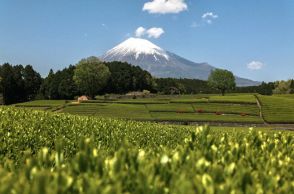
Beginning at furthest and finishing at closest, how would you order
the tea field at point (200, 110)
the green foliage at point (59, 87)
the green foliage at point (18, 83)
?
the green foliage at point (59, 87)
the green foliage at point (18, 83)
the tea field at point (200, 110)

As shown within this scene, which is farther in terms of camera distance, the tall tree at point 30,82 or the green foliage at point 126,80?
the green foliage at point 126,80

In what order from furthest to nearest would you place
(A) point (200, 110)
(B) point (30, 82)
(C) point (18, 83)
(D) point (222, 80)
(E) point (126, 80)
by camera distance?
(E) point (126, 80)
(D) point (222, 80)
(B) point (30, 82)
(C) point (18, 83)
(A) point (200, 110)

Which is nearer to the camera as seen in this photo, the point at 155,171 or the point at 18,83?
the point at 155,171

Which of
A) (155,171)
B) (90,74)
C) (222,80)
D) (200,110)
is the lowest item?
(200,110)

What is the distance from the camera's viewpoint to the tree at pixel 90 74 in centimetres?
14150

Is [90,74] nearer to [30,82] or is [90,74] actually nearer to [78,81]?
[78,81]

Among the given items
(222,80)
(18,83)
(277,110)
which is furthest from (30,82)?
(277,110)

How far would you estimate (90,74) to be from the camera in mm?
141000

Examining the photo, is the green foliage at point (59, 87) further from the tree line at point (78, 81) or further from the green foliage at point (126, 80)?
the green foliage at point (126, 80)

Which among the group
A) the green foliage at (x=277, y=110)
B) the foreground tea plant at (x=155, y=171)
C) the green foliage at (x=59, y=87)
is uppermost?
the green foliage at (x=59, y=87)

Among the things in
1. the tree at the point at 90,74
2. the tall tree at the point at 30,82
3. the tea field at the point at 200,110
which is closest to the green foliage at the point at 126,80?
the tree at the point at 90,74

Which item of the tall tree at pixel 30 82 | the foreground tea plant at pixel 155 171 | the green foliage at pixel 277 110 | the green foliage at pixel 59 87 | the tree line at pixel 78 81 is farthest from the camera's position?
the tall tree at pixel 30 82

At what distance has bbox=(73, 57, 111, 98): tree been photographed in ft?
464

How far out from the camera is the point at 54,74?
170375 mm
